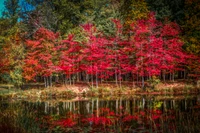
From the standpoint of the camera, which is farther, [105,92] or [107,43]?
[107,43]

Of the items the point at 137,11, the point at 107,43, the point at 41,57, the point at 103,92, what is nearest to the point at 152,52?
the point at 107,43

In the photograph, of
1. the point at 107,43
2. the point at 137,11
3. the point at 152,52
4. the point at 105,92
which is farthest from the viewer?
the point at 137,11

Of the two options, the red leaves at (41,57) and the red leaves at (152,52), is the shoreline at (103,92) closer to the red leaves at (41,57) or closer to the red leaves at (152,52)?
the red leaves at (152,52)

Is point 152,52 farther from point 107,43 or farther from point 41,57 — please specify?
point 41,57

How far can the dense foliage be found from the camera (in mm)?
30328

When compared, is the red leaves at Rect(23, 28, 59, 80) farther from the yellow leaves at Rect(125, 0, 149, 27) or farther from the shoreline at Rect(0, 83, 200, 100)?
the yellow leaves at Rect(125, 0, 149, 27)

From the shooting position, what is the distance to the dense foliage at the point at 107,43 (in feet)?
99.5

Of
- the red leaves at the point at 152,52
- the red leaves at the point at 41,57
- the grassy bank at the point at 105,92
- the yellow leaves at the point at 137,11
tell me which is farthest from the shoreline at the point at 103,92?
the yellow leaves at the point at 137,11

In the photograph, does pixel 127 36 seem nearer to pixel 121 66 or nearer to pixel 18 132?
pixel 121 66

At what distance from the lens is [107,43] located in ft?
101

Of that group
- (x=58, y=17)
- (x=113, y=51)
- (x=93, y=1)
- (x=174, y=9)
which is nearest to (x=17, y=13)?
(x=58, y=17)

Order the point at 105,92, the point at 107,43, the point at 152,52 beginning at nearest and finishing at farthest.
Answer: the point at 105,92, the point at 152,52, the point at 107,43

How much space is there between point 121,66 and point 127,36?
552 cm

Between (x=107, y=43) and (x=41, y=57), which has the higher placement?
(x=107, y=43)
